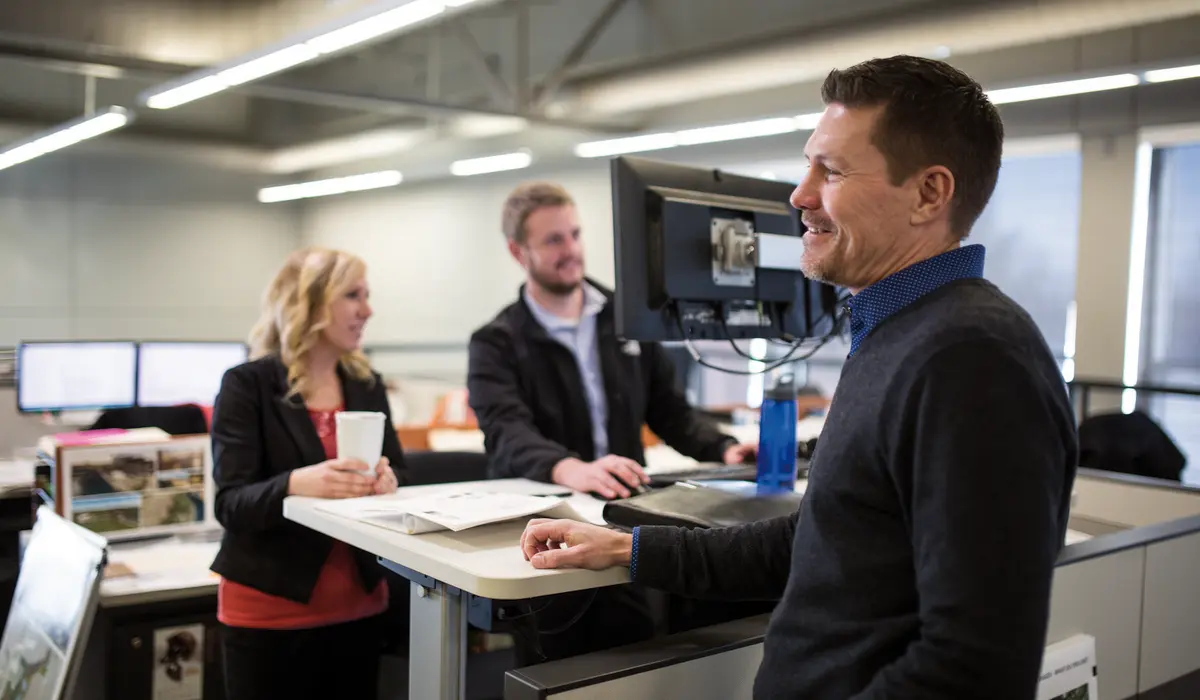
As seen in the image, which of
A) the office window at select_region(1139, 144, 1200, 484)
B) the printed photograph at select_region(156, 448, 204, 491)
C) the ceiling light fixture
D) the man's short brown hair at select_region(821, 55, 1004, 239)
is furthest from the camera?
the office window at select_region(1139, 144, 1200, 484)

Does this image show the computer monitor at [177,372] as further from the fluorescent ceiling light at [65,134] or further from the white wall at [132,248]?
the white wall at [132,248]

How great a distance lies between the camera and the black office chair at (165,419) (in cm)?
421

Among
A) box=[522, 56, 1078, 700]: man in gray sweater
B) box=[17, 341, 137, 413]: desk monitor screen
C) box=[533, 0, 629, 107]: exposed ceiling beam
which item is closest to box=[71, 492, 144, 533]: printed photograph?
box=[17, 341, 137, 413]: desk monitor screen

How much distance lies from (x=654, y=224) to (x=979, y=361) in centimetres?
95

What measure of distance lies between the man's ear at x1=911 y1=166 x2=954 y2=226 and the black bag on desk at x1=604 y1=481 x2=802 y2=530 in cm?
55

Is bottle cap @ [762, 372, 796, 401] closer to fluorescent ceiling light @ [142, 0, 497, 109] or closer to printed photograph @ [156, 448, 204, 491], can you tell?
printed photograph @ [156, 448, 204, 491]

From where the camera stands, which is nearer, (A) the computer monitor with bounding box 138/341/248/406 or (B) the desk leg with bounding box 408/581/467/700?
(B) the desk leg with bounding box 408/581/467/700

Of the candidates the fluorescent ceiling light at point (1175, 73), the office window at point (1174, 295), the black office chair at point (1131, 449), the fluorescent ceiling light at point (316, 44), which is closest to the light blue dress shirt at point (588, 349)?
the fluorescent ceiling light at point (316, 44)

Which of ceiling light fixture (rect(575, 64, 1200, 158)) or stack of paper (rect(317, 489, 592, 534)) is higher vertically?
ceiling light fixture (rect(575, 64, 1200, 158))

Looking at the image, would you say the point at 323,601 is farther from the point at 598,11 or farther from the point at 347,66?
the point at 347,66

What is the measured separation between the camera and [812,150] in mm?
1119

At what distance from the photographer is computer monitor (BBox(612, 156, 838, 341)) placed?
180 centimetres

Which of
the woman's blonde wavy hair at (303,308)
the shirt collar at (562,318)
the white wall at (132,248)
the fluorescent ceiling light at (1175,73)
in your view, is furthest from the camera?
the white wall at (132,248)

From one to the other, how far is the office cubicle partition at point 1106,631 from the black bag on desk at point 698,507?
154 mm
